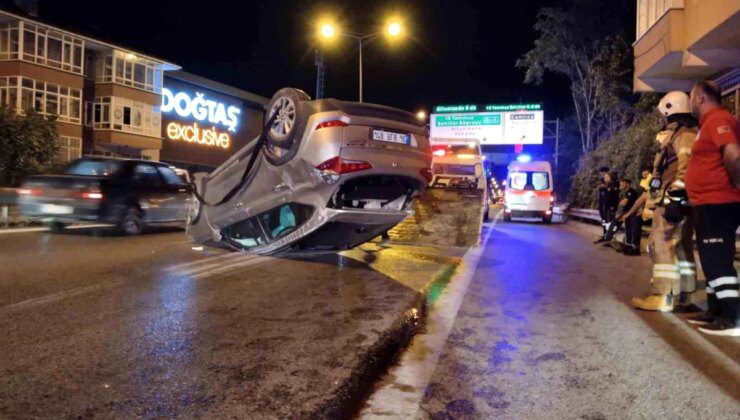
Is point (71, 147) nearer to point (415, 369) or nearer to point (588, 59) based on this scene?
point (588, 59)

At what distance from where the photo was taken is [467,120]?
1380 inches

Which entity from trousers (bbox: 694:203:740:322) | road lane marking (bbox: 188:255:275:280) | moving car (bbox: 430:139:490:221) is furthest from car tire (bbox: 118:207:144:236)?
trousers (bbox: 694:203:740:322)

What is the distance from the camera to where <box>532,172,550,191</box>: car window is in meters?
21.8

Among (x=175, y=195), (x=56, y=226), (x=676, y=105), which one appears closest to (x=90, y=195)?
(x=56, y=226)

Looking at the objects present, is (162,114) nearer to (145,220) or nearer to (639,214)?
(145,220)

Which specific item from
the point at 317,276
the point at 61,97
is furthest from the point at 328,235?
the point at 61,97

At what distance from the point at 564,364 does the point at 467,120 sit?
3208cm

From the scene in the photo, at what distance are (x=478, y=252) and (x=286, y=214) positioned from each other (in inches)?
158

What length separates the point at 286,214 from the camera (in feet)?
26.6

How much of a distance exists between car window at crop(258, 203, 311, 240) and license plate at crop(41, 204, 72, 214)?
191 inches

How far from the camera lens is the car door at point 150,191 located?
1161 cm

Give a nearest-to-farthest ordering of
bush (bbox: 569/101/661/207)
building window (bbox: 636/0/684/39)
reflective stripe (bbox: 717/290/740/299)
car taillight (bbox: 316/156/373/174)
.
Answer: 1. reflective stripe (bbox: 717/290/740/299)
2. car taillight (bbox: 316/156/373/174)
3. building window (bbox: 636/0/684/39)
4. bush (bbox: 569/101/661/207)

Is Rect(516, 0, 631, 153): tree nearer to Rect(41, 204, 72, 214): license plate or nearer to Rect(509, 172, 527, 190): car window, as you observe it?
Rect(509, 172, 527, 190): car window

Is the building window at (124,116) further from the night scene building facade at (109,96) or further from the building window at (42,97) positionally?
the building window at (42,97)
